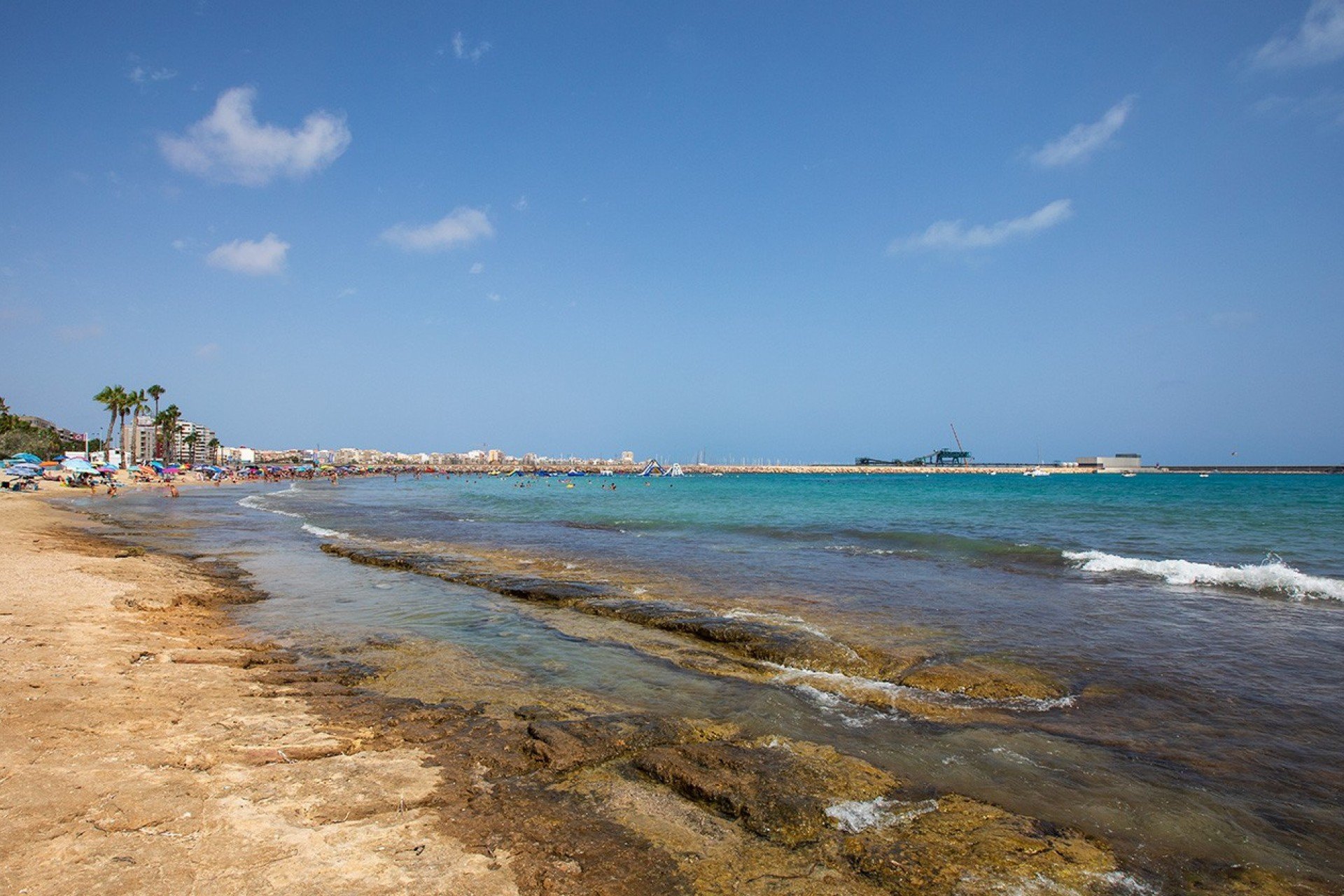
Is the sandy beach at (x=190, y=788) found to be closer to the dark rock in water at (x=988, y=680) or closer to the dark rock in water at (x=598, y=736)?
the dark rock in water at (x=598, y=736)

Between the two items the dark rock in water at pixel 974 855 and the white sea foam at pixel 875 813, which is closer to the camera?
the dark rock in water at pixel 974 855

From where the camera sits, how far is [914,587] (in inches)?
610

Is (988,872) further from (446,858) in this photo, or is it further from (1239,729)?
(1239,729)

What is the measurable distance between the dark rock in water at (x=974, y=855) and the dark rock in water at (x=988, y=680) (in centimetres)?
341

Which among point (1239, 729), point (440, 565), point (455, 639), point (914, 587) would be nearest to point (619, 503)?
point (440, 565)

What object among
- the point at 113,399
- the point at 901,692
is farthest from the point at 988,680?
the point at 113,399

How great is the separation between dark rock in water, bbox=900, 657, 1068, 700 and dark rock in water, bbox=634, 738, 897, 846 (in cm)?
302

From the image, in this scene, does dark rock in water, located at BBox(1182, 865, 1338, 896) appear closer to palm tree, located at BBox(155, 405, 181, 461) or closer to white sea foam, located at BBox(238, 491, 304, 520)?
white sea foam, located at BBox(238, 491, 304, 520)

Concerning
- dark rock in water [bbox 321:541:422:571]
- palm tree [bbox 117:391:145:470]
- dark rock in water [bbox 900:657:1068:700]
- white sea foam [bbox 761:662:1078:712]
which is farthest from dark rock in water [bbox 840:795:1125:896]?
palm tree [bbox 117:391:145:470]

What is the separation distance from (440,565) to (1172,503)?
166 feet

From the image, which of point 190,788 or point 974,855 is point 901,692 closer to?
point 974,855

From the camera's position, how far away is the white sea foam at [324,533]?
25.3 metres

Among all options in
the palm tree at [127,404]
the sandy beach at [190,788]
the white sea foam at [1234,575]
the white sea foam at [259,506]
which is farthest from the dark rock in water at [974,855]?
the palm tree at [127,404]

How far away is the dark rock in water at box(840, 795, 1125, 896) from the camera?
404cm
